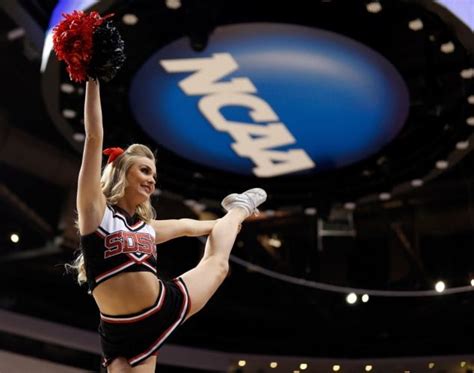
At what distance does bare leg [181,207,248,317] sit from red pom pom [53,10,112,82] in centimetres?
88

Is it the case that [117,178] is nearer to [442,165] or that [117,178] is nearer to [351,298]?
[442,165]

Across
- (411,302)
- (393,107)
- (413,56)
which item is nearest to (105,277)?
(413,56)

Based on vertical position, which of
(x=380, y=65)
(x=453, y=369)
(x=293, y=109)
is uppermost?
(x=380, y=65)

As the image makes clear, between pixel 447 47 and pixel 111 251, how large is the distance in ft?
12.1

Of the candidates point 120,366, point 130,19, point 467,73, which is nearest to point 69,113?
point 130,19

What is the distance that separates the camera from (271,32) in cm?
578

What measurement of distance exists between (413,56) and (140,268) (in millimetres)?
3671

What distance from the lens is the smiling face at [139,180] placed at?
3025mm

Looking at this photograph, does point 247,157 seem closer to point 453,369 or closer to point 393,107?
point 393,107

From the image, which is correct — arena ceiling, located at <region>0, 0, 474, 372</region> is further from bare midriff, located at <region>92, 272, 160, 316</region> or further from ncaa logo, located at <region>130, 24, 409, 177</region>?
bare midriff, located at <region>92, 272, 160, 316</region>

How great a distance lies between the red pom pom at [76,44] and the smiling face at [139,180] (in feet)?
1.49

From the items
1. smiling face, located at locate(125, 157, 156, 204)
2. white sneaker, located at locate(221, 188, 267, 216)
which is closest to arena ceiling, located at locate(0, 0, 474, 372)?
white sneaker, located at locate(221, 188, 267, 216)

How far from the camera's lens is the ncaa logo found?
5.93 m

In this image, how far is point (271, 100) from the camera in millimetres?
6598
